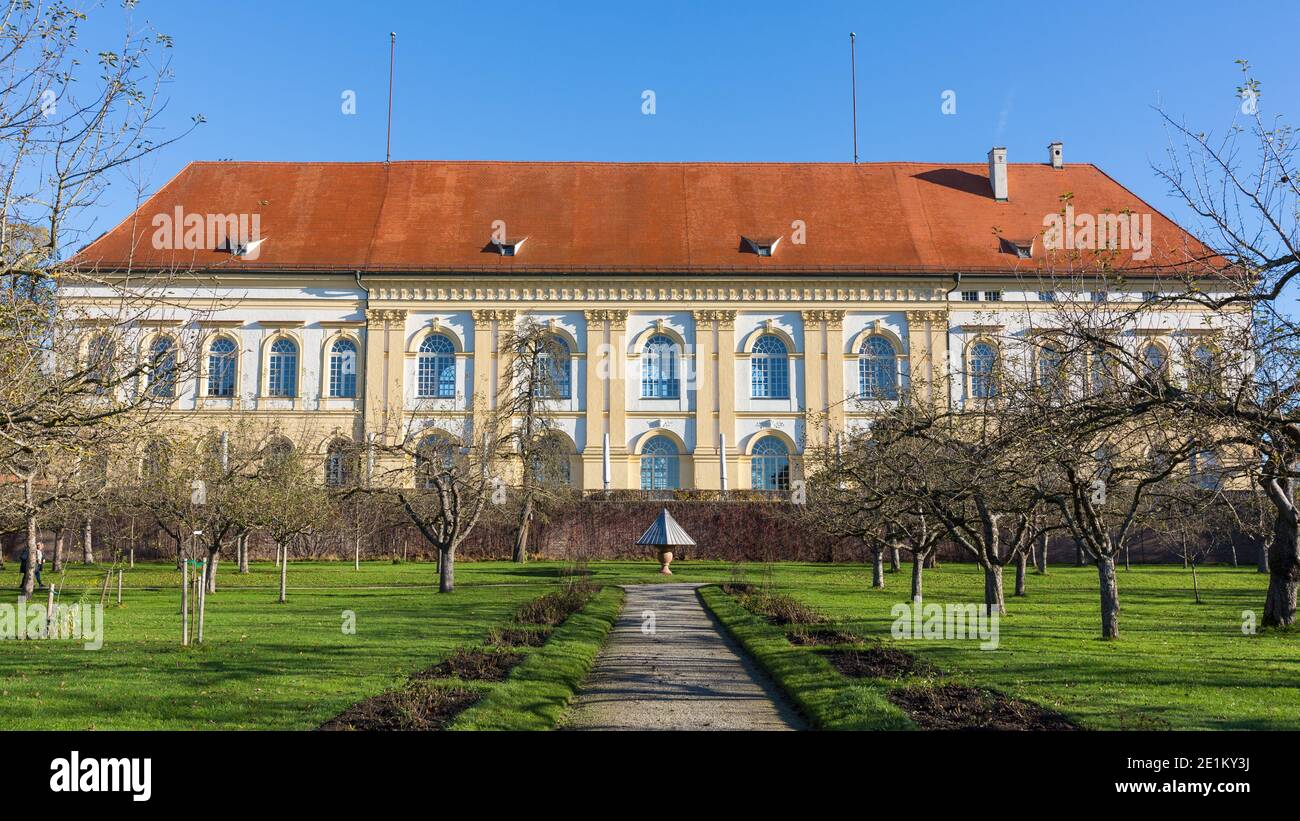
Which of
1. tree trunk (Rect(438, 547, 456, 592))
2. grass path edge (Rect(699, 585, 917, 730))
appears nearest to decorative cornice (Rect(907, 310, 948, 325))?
tree trunk (Rect(438, 547, 456, 592))

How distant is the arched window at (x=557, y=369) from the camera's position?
1852 inches

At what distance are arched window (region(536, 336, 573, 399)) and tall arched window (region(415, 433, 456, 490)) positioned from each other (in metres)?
16.4

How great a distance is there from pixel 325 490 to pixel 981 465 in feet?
75.4

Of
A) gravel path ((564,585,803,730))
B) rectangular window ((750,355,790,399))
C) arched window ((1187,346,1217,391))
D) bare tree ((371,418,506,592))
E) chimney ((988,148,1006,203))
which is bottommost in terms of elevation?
gravel path ((564,585,803,730))

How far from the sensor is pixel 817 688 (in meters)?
11.4

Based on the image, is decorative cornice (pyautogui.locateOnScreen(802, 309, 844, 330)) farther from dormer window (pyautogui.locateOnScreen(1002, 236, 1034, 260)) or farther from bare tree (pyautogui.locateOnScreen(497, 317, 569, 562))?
bare tree (pyautogui.locateOnScreen(497, 317, 569, 562))

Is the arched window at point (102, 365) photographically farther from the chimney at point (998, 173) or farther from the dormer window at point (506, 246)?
the chimney at point (998, 173)

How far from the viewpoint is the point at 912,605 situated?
20969 millimetres

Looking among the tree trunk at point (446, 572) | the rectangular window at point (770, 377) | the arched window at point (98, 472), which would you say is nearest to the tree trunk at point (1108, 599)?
the tree trunk at point (446, 572)

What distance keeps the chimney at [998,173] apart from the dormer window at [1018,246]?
4.20 meters

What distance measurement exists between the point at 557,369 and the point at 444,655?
1387 inches

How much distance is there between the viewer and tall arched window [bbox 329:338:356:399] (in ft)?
161

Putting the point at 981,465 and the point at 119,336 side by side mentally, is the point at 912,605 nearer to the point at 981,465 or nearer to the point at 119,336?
the point at 981,465
